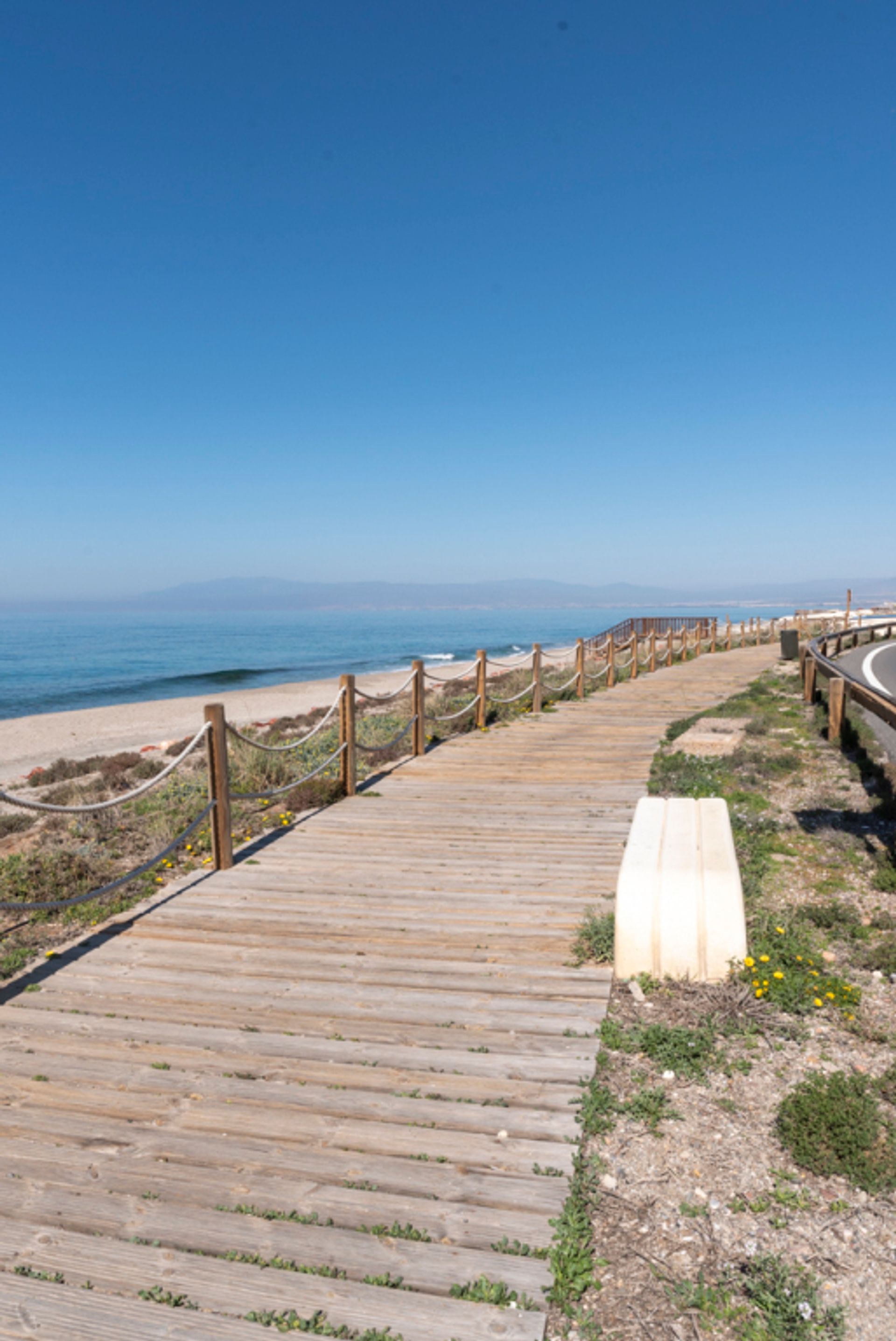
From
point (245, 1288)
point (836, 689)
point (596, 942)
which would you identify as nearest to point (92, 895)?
point (596, 942)

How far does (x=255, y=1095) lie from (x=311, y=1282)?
113 centimetres

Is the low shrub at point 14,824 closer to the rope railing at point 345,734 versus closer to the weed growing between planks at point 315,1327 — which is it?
the rope railing at point 345,734

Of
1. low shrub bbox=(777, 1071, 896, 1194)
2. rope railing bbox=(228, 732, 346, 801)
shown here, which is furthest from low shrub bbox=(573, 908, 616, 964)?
rope railing bbox=(228, 732, 346, 801)

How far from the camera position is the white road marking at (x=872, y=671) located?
1669 centimetres

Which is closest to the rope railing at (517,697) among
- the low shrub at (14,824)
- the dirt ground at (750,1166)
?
the low shrub at (14,824)

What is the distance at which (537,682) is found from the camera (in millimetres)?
16250

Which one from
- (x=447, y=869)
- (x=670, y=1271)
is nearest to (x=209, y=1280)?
(x=670, y=1271)

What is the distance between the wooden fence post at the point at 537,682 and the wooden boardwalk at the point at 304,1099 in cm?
901

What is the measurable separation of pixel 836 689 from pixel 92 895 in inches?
371

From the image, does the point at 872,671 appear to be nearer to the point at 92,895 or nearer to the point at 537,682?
the point at 537,682

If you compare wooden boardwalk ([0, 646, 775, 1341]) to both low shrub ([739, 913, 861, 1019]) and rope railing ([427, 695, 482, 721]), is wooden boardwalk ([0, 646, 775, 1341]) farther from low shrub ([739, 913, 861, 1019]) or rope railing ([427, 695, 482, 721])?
rope railing ([427, 695, 482, 721])

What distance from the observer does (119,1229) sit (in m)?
2.86

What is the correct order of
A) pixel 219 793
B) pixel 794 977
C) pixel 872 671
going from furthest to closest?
pixel 872 671
pixel 219 793
pixel 794 977

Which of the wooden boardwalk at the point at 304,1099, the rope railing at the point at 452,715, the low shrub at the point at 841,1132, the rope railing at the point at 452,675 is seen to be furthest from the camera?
the rope railing at the point at 452,715
